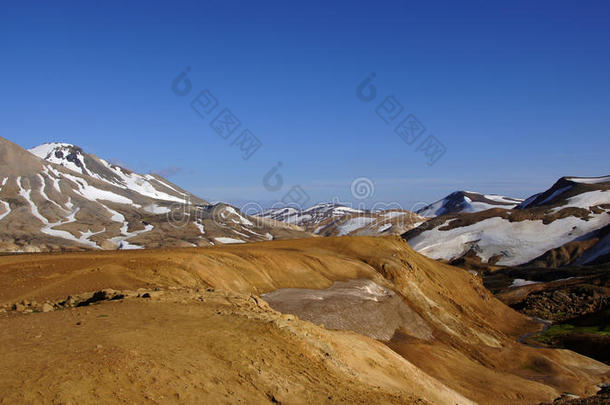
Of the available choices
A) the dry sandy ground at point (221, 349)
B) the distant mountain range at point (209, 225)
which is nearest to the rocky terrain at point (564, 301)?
the dry sandy ground at point (221, 349)

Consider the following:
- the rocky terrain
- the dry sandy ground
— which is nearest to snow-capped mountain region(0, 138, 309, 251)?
the rocky terrain

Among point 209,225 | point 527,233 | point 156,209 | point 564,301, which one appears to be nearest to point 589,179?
point 527,233

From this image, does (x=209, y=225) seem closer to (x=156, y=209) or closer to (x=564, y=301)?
(x=156, y=209)

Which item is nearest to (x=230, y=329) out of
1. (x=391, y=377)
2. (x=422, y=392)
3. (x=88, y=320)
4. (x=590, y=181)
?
(x=88, y=320)

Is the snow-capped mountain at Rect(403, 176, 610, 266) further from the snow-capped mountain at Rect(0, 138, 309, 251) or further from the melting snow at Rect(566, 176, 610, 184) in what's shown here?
the snow-capped mountain at Rect(0, 138, 309, 251)

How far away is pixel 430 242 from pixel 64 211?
348 feet

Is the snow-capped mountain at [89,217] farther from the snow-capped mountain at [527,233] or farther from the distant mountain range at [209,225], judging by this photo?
the snow-capped mountain at [527,233]

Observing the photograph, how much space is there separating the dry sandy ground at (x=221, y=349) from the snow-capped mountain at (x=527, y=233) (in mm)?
83136

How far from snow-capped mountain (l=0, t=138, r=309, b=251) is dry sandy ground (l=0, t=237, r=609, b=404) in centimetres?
8849

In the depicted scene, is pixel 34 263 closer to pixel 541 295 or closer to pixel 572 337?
pixel 572 337

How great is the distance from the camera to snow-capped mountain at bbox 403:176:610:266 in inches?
4392

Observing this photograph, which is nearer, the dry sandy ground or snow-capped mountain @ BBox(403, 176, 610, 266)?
the dry sandy ground

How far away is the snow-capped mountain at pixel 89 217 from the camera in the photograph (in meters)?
119

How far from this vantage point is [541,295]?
67250mm
